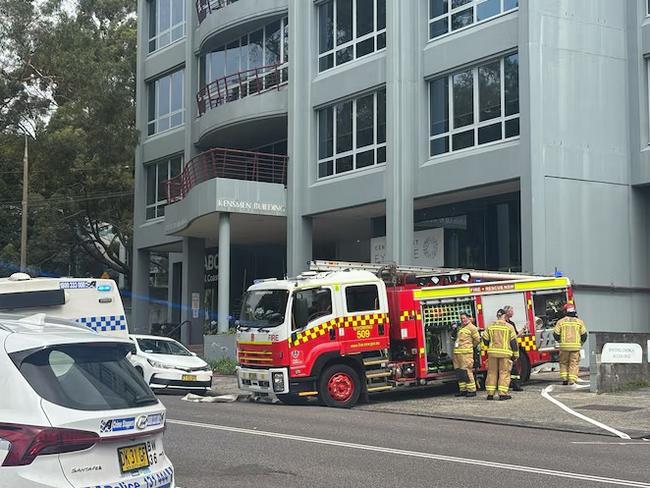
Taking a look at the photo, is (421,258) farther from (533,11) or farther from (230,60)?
(230,60)

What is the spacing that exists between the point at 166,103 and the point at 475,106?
17601 mm

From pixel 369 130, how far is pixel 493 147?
15.8ft

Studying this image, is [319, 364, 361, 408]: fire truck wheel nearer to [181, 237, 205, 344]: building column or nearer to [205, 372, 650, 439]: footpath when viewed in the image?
[205, 372, 650, 439]: footpath

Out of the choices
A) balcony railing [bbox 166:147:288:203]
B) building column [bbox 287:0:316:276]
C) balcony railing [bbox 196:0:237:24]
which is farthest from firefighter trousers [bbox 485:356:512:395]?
balcony railing [bbox 196:0:237:24]

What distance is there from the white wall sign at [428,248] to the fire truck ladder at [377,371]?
8781mm

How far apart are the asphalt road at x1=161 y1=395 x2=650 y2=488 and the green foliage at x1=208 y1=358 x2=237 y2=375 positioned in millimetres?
10960

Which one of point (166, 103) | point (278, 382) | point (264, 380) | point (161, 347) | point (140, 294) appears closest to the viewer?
point (278, 382)

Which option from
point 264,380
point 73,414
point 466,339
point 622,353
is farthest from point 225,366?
point 73,414

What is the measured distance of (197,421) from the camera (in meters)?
13.8

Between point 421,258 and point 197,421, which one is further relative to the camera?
point 421,258

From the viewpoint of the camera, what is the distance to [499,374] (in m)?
17.2

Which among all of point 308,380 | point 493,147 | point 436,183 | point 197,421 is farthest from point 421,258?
point 197,421

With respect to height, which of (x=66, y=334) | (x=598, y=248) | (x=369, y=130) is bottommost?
(x=66, y=334)

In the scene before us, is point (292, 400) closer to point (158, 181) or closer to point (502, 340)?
point (502, 340)
